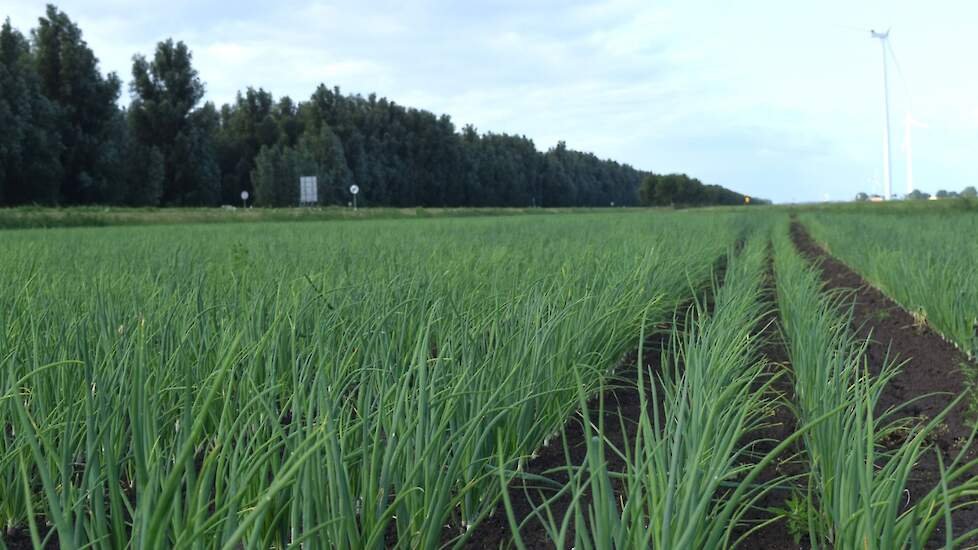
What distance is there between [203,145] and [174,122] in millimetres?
1607

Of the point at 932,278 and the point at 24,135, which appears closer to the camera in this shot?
the point at 932,278

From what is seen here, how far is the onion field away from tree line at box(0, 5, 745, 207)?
27.5m

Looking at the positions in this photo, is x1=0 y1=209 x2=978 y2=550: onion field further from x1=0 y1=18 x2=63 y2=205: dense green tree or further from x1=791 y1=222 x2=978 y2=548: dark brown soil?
x1=0 y1=18 x2=63 y2=205: dense green tree

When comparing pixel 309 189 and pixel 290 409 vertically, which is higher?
pixel 309 189

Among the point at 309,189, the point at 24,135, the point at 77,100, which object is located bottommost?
the point at 309,189

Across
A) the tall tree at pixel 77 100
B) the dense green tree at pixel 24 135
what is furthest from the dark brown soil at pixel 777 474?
the tall tree at pixel 77 100

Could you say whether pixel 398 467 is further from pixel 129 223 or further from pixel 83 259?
pixel 129 223

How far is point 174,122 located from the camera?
35.4 meters

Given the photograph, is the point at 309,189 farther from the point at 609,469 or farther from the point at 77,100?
the point at 609,469

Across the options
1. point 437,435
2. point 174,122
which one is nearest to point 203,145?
point 174,122

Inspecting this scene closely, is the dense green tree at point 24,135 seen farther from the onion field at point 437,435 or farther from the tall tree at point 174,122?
the onion field at point 437,435

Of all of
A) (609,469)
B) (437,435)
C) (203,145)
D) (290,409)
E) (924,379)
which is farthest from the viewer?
(203,145)

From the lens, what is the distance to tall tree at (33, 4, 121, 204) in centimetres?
2888

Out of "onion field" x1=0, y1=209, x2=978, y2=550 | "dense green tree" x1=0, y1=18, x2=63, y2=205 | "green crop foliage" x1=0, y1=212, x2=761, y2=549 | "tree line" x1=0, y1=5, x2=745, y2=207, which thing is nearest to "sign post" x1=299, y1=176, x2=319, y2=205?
"tree line" x1=0, y1=5, x2=745, y2=207
